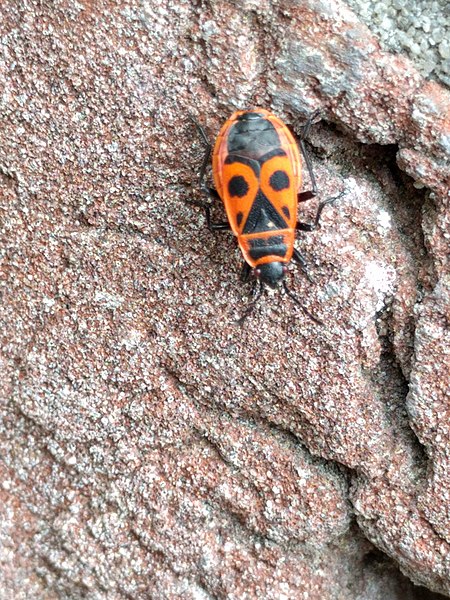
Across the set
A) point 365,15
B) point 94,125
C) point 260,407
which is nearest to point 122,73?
point 94,125

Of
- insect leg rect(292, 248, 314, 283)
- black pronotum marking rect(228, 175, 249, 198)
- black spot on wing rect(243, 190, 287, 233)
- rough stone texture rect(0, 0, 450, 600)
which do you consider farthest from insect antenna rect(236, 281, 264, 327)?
black pronotum marking rect(228, 175, 249, 198)

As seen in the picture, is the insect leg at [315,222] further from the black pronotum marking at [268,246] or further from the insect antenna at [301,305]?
the insect antenna at [301,305]

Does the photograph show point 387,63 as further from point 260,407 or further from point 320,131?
point 260,407

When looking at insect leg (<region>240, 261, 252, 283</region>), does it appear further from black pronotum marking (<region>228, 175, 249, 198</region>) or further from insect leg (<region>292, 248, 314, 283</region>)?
black pronotum marking (<region>228, 175, 249, 198</region>)

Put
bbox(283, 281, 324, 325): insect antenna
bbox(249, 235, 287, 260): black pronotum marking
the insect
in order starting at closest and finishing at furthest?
1. the insect
2. bbox(249, 235, 287, 260): black pronotum marking
3. bbox(283, 281, 324, 325): insect antenna

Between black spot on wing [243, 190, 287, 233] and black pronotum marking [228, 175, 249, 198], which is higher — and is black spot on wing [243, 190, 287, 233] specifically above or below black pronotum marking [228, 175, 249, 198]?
below

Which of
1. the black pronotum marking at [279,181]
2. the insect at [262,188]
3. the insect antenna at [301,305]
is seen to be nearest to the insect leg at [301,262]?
the insect at [262,188]
